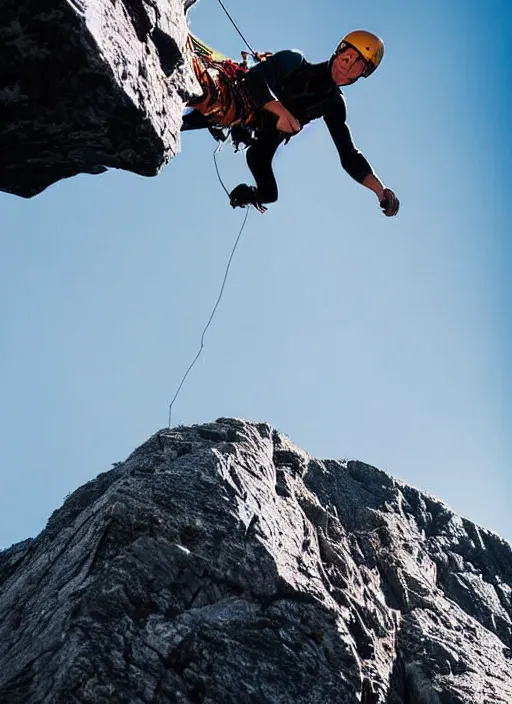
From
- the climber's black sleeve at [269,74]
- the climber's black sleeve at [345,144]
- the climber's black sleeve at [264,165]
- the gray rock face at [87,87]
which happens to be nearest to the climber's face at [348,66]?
the climber's black sleeve at [345,144]

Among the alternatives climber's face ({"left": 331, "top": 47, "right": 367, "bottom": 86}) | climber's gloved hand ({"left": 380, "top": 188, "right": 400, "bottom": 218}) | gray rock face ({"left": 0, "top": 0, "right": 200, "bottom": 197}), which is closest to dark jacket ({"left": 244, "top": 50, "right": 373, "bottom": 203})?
climber's face ({"left": 331, "top": 47, "right": 367, "bottom": 86})

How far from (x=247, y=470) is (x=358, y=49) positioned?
9.35 m

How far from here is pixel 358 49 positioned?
8414mm

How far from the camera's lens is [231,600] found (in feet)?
37.7

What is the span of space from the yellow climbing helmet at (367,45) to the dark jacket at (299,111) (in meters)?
0.44

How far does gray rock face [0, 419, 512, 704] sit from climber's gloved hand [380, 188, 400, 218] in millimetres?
6823

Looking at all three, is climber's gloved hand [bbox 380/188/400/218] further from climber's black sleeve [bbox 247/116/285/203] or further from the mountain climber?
climber's black sleeve [bbox 247/116/285/203]

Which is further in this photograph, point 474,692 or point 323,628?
point 474,692

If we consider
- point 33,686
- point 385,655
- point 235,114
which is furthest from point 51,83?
point 385,655

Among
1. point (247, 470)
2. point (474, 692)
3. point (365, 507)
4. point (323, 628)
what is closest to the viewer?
point (323, 628)

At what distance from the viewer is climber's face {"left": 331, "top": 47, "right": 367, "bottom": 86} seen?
8.49 meters

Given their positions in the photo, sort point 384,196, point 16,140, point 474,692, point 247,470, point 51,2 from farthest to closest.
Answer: point 247,470 → point 474,692 → point 384,196 → point 16,140 → point 51,2

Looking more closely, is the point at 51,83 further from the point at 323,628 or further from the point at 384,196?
the point at 323,628

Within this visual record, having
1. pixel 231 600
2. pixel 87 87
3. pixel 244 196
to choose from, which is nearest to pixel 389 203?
pixel 244 196
